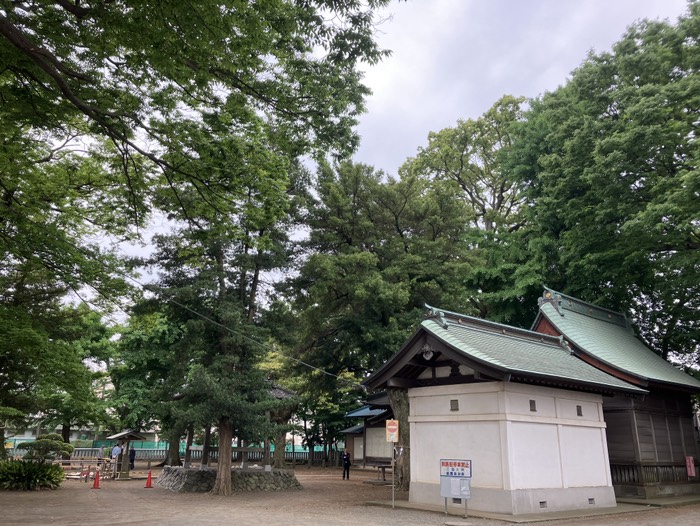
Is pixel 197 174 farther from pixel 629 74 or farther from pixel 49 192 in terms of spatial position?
pixel 629 74

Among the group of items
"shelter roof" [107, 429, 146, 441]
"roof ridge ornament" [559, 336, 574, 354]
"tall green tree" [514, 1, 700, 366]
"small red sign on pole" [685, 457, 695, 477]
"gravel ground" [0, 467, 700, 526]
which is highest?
"tall green tree" [514, 1, 700, 366]

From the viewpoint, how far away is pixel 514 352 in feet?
49.0

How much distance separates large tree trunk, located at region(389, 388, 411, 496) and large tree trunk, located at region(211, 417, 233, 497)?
645 centimetres

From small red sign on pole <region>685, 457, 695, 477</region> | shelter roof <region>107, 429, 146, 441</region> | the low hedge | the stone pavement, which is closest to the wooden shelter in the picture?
shelter roof <region>107, 429, 146, 441</region>

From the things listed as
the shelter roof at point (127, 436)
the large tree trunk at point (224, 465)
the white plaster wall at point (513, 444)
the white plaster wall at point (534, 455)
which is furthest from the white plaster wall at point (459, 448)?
the shelter roof at point (127, 436)

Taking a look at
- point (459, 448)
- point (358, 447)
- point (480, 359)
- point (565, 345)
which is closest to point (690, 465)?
point (565, 345)

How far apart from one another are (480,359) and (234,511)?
8158 millimetres

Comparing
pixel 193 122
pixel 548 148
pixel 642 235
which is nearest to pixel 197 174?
pixel 193 122

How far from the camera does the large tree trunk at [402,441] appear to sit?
19.3 meters

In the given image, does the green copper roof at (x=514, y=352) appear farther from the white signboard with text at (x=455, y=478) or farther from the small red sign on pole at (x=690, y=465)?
the small red sign on pole at (x=690, y=465)

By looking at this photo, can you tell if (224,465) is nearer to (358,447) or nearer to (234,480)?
(234,480)

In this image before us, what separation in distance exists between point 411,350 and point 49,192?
34.5ft

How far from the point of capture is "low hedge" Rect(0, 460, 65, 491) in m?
18.7

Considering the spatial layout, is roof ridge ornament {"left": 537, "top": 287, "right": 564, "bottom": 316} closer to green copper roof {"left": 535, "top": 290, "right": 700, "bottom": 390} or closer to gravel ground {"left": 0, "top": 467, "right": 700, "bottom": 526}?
green copper roof {"left": 535, "top": 290, "right": 700, "bottom": 390}
